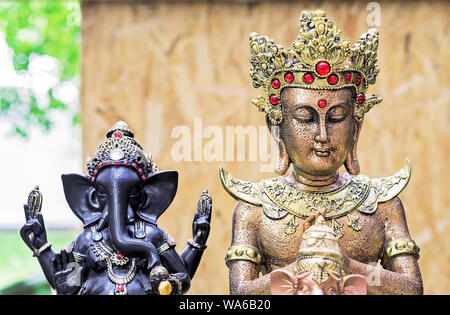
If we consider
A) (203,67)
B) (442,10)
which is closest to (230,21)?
(203,67)

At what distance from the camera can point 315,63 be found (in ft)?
9.51

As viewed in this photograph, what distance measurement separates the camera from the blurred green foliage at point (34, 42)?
6.97 m

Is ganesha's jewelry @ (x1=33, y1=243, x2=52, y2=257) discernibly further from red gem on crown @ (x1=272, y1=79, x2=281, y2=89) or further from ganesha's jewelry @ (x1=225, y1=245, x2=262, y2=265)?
red gem on crown @ (x1=272, y1=79, x2=281, y2=89)

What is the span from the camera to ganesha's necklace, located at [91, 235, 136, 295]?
9.35 ft

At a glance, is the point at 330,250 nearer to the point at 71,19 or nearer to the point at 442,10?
the point at 442,10

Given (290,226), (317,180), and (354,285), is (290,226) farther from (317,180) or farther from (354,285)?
(354,285)

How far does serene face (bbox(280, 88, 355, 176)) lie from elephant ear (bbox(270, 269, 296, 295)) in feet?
1.55

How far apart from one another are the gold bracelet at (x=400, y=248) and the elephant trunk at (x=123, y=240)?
2.75 feet

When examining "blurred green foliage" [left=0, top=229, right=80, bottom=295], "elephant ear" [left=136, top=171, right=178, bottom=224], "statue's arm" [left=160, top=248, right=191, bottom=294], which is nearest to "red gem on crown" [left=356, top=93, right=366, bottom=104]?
"elephant ear" [left=136, top=171, right=178, bottom=224]

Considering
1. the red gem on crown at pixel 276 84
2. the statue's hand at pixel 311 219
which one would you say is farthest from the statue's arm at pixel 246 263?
the red gem on crown at pixel 276 84

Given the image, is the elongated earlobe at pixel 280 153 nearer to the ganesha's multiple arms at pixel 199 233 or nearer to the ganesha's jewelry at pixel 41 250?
the ganesha's multiple arms at pixel 199 233

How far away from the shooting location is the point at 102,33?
506 cm

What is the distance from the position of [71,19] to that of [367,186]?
14.6ft

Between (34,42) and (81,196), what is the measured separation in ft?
14.2
